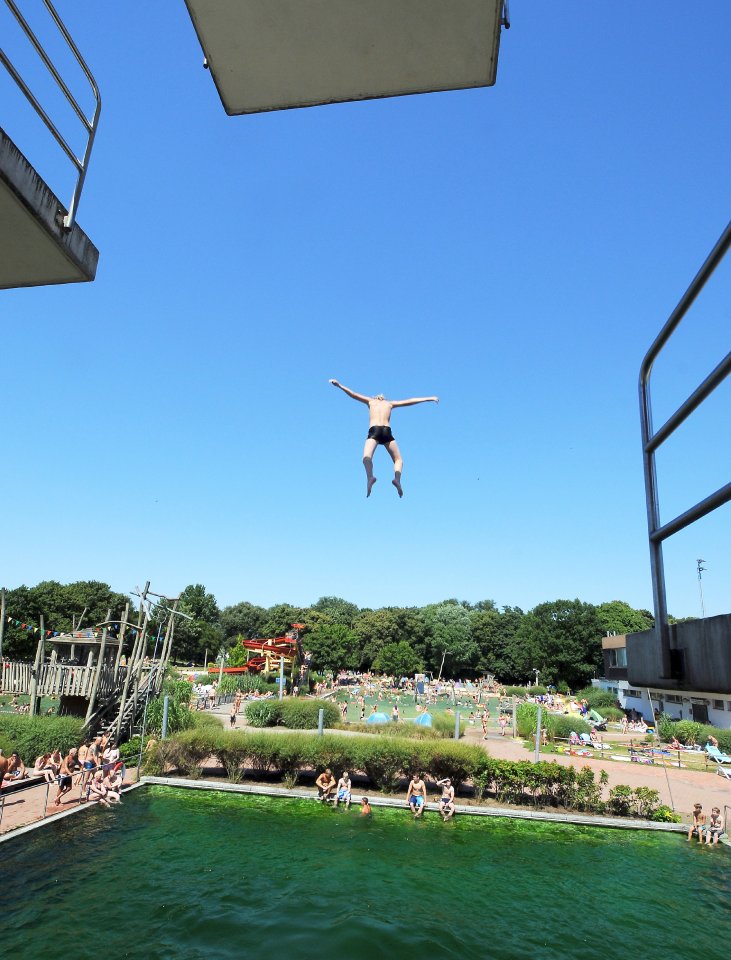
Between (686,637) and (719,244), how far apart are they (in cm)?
129

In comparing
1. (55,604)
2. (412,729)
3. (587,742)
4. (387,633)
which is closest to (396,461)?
(412,729)

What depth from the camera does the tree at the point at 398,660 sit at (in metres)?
81.2

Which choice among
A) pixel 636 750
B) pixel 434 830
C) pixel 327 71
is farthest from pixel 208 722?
pixel 327 71

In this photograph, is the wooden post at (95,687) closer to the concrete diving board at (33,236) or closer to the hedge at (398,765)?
the hedge at (398,765)

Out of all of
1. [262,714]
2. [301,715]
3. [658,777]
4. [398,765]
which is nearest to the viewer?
[398,765]

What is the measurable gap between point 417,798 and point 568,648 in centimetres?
6079

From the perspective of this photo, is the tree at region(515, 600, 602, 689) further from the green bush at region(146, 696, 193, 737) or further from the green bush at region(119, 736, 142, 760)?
the green bush at region(119, 736, 142, 760)

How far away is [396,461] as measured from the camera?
886cm

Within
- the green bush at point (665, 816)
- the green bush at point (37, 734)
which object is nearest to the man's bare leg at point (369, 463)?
the green bush at point (37, 734)

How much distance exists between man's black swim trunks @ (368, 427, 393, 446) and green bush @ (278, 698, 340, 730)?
23.1m

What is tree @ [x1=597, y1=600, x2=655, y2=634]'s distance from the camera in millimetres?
86562

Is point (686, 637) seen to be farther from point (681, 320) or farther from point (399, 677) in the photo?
point (399, 677)

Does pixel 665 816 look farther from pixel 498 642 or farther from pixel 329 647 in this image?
pixel 498 642

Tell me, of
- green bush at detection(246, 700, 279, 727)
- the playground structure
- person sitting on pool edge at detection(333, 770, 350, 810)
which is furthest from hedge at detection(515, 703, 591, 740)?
the playground structure
